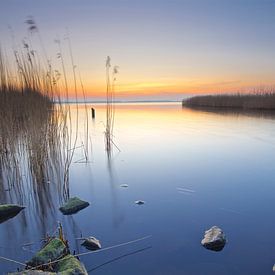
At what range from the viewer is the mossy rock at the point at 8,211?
2.86m

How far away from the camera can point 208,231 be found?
2.36 m

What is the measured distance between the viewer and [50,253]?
6.10 feet

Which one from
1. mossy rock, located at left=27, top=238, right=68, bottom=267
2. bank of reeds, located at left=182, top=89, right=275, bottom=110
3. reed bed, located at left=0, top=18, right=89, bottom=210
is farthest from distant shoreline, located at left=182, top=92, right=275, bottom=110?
mossy rock, located at left=27, top=238, right=68, bottom=267

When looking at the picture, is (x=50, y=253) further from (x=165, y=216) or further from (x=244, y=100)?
(x=244, y=100)

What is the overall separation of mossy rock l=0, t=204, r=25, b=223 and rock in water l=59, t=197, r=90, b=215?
19.5 inches

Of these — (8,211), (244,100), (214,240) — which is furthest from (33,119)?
(244,100)

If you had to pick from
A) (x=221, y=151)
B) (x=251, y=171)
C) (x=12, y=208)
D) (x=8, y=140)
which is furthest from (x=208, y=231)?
(x=221, y=151)

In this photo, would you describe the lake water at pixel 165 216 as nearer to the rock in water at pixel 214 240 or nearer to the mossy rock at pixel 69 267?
the rock in water at pixel 214 240

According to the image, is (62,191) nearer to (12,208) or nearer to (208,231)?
(12,208)

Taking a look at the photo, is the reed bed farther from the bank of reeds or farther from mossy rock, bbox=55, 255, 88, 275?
the bank of reeds

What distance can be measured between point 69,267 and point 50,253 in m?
0.23

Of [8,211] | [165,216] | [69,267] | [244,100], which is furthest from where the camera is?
[244,100]

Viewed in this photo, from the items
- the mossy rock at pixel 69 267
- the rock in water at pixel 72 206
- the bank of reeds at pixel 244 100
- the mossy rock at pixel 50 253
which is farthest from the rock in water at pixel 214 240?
the bank of reeds at pixel 244 100

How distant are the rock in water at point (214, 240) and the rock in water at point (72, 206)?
143cm
